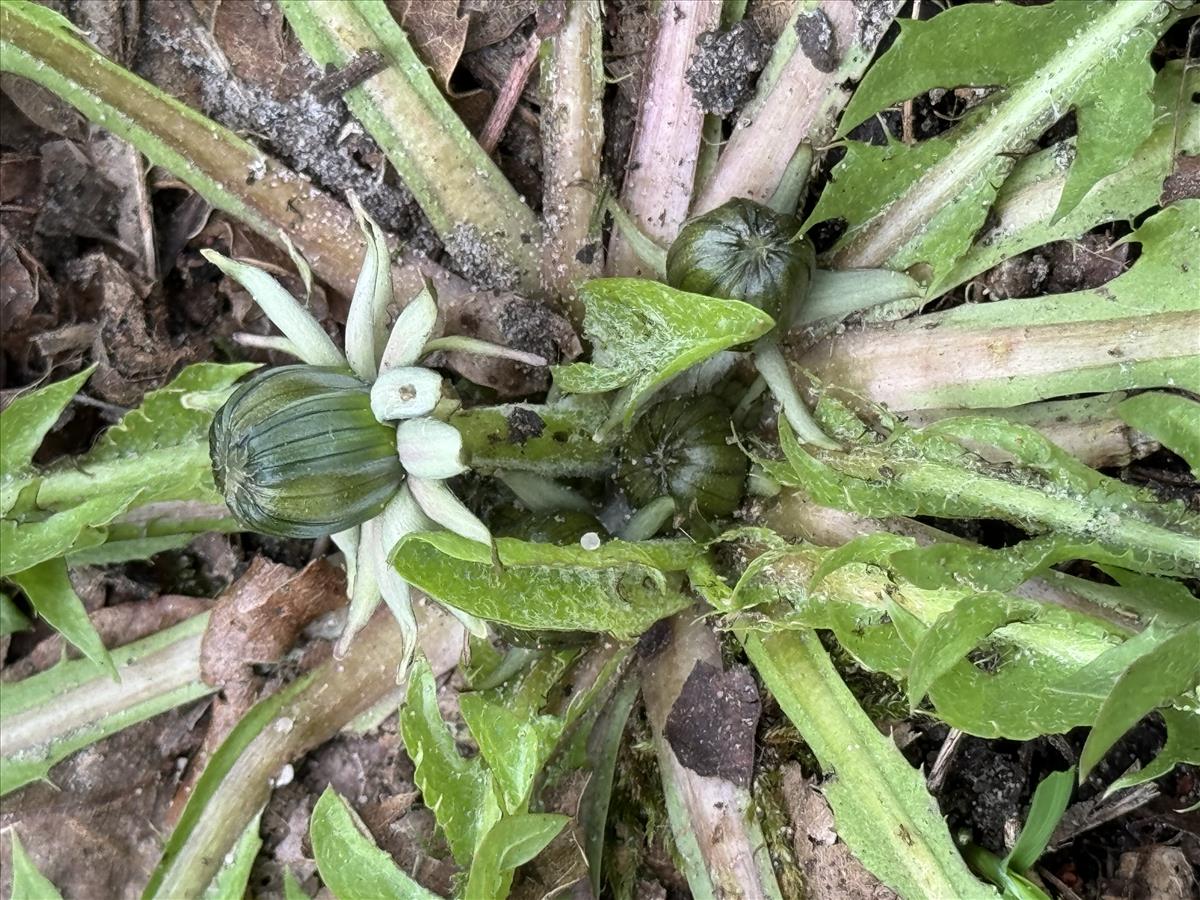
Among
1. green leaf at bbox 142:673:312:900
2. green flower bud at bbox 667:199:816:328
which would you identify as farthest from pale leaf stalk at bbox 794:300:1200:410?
green leaf at bbox 142:673:312:900

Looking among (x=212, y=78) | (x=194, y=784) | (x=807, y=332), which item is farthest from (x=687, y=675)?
(x=212, y=78)

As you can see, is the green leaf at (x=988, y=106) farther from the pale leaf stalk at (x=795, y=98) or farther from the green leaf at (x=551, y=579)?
the green leaf at (x=551, y=579)

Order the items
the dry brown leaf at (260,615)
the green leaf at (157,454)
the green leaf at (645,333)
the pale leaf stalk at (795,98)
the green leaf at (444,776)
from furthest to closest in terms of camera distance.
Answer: the dry brown leaf at (260,615)
the green leaf at (157,454)
the pale leaf stalk at (795,98)
the green leaf at (444,776)
the green leaf at (645,333)

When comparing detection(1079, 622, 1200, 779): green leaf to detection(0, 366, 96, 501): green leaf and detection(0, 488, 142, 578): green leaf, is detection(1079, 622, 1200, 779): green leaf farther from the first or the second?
A: detection(0, 366, 96, 501): green leaf

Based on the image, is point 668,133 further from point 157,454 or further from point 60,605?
point 60,605

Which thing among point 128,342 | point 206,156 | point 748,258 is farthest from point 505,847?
point 206,156

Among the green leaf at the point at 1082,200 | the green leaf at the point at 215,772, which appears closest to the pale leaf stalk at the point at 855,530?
the green leaf at the point at 1082,200

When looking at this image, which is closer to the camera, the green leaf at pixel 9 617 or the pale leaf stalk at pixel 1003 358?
the pale leaf stalk at pixel 1003 358
